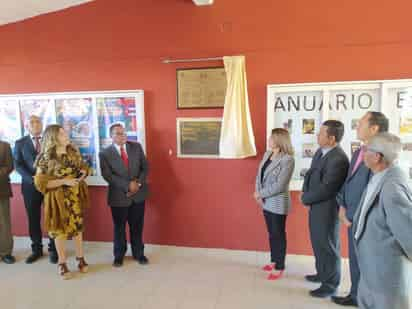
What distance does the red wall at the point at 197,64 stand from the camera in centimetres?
276

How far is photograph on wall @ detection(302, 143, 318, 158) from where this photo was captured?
9.57 feet

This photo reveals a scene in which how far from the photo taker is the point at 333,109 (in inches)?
112

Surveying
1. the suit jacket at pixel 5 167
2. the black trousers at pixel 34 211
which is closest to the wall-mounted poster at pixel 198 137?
the black trousers at pixel 34 211

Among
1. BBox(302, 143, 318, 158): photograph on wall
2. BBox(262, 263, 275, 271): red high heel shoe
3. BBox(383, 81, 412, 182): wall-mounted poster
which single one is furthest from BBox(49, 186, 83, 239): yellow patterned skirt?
BBox(383, 81, 412, 182): wall-mounted poster

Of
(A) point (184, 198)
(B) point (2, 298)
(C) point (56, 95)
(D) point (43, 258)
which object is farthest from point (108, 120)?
(B) point (2, 298)

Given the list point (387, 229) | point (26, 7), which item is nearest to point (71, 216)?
point (26, 7)

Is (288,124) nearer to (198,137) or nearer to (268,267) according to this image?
(198,137)

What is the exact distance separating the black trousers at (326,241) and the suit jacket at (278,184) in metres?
0.28

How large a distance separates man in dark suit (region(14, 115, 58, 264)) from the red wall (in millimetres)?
529

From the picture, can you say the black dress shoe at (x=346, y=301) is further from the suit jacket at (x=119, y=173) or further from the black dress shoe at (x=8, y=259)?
the black dress shoe at (x=8, y=259)

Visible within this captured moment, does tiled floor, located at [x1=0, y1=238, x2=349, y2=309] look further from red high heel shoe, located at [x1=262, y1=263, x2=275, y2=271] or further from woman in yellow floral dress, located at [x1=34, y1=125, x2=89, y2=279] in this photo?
woman in yellow floral dress, located at [x1=34, y1=125, x2=89, y2=279]

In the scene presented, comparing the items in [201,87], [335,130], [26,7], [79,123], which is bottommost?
[335,130]

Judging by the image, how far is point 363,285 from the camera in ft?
5.63

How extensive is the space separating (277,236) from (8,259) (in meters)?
2.81
